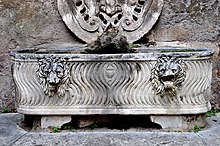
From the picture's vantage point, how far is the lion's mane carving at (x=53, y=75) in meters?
2.34

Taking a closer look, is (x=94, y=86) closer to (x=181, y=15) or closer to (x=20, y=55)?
(x=20, y=55)

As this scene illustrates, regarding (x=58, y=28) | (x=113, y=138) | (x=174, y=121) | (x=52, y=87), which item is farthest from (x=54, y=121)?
(x=58, y=28)

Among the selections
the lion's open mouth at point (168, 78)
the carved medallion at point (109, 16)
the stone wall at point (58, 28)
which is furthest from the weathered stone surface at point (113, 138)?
the carved medallion at point (109, 16)

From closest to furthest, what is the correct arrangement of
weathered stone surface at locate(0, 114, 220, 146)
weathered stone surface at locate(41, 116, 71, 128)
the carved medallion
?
weathered stone surface at locate(0, 114, 220, 146), weathered stone surface at locate(41, 116, 71, 128), the carved medallion

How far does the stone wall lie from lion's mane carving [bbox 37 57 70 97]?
2.54 feet

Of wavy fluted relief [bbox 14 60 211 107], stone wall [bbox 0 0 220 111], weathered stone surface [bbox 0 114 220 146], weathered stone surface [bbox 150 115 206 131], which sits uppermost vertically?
stone wall [bbox 0 0 220 111]

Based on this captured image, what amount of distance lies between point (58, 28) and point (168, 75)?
1134 millimetres

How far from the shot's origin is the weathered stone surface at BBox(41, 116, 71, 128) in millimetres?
2469

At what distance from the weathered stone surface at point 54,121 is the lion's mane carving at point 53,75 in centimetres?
14

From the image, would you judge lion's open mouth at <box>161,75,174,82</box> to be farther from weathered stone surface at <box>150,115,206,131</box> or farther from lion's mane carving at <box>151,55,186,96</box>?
weathered stone surface at <box>150,115,206,131</box>

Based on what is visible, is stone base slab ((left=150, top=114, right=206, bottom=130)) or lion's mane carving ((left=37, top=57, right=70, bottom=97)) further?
stone base slab ((left=150, top=114, right=206, bottom=130))

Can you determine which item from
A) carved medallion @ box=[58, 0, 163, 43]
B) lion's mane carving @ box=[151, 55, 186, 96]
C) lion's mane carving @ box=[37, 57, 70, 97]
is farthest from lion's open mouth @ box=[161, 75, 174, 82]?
carved medallion @ box=[58, 0, 163, 43]

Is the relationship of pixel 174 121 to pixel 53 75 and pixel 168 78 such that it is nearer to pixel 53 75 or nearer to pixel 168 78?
pixel 168 78

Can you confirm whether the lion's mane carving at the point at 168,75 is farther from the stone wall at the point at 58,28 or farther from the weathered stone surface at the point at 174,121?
the stone wall at the point at 58,28
